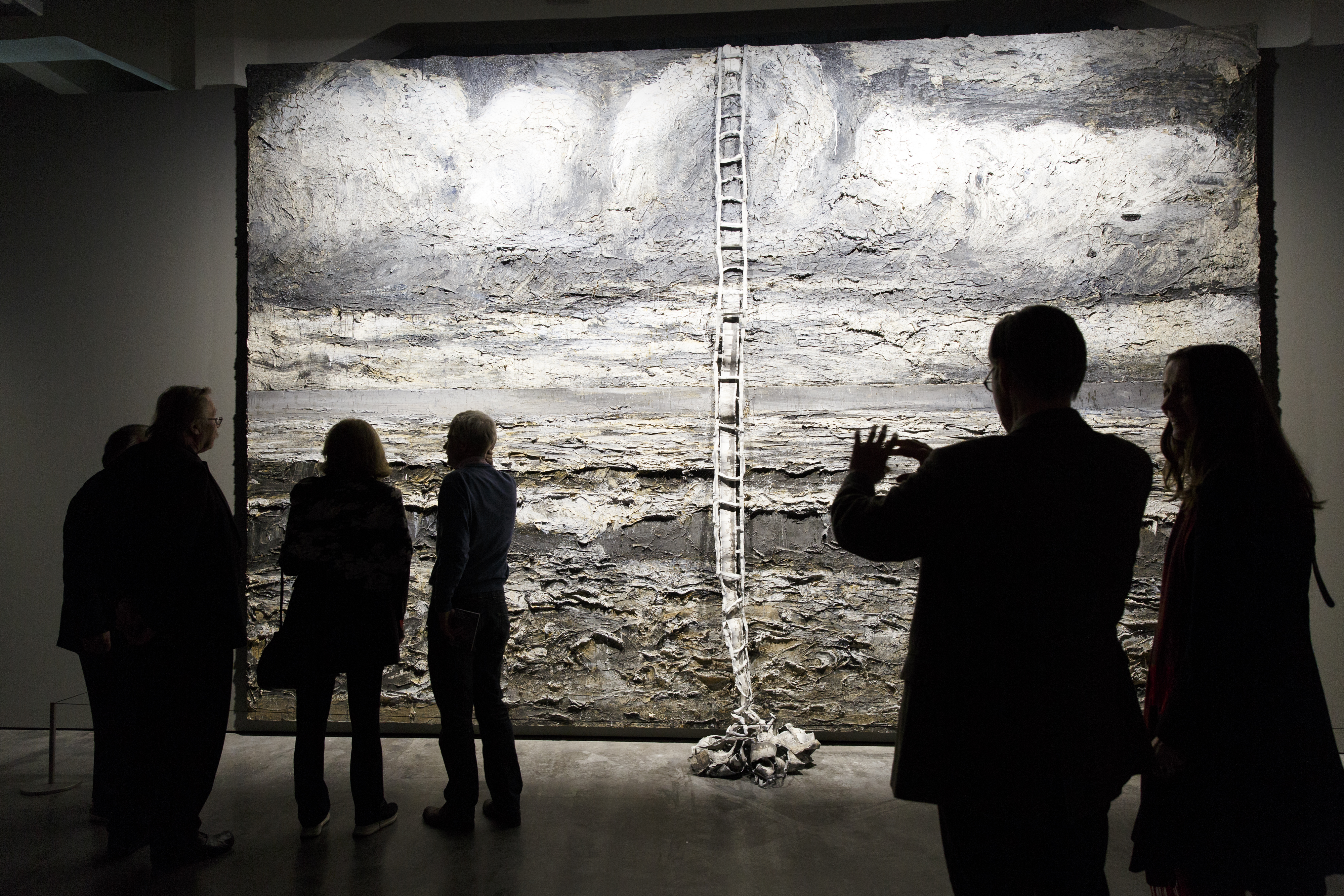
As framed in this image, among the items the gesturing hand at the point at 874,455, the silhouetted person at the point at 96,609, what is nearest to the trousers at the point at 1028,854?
the gesturing hand at the point at 874,455

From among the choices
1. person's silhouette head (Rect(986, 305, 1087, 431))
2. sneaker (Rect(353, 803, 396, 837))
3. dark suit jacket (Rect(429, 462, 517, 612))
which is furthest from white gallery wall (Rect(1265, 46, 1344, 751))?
sneaker (Rect(353, 803, 396, 837))

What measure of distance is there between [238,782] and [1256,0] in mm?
5257

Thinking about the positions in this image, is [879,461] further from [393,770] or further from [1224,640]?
[393,770]

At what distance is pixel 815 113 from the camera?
3.38 meters

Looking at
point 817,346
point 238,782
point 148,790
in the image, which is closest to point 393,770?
point 238,782

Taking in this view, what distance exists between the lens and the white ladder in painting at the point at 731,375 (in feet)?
11.0

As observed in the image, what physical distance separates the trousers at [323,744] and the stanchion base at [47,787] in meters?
1.12

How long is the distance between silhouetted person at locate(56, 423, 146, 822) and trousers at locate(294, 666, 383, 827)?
0.55 m

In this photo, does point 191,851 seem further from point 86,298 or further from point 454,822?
point 86,298

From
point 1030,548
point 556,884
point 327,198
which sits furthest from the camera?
point 327,198

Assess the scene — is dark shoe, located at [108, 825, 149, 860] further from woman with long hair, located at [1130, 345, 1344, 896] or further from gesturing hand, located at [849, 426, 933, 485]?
woman with long hair, located at [1130, 345, 1344, 896]

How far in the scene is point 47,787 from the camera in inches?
116

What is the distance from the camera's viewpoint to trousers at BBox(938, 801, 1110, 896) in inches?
51.9

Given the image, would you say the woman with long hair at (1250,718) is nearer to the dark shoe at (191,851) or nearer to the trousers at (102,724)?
the dark shoe at (191,851)
